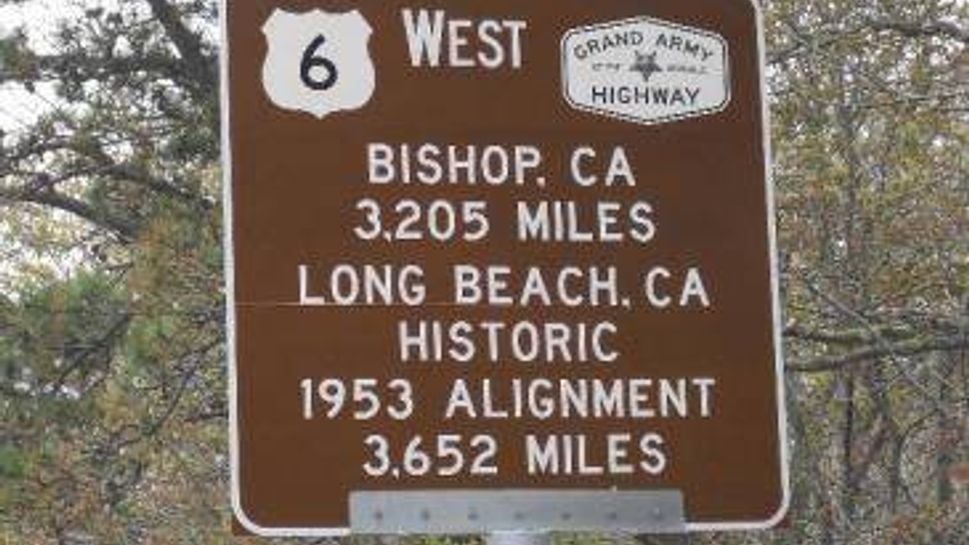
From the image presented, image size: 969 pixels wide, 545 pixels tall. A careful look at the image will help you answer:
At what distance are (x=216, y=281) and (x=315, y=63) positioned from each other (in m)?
6.72

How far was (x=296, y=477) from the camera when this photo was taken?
2670mm

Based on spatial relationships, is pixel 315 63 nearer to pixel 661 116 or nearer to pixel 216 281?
pixel 661 116

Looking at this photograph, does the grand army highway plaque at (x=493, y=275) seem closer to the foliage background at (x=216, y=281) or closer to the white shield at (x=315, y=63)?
the white shield at (x=315, y=63)

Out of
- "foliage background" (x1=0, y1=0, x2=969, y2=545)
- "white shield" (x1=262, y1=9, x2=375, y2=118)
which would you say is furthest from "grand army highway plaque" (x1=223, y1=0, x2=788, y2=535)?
"foliage background" (x1=0, y1=0, x2=969, y2=545)

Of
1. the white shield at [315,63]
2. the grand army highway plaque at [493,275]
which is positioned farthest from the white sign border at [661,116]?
the white shield at [315,63]

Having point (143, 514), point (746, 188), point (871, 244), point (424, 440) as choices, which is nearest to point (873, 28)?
→ point (871, 244)

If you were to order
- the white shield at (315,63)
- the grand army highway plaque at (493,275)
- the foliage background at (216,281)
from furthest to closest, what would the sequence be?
the foliage background at (216,281), the white shield at (315,63), the grand army highway plaque at (493,275)

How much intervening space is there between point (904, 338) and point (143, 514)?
5.89m

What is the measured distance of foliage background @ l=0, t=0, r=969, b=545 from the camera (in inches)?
319

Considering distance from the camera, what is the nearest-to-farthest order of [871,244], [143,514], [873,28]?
[873,28], [871,244], [143,514]

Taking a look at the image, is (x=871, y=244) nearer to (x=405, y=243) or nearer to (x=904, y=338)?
(x=904, y=338)

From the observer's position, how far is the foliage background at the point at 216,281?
26.6 feet

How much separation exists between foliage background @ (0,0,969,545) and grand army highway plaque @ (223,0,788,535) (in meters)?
4.18

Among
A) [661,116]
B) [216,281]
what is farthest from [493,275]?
[216,281]
